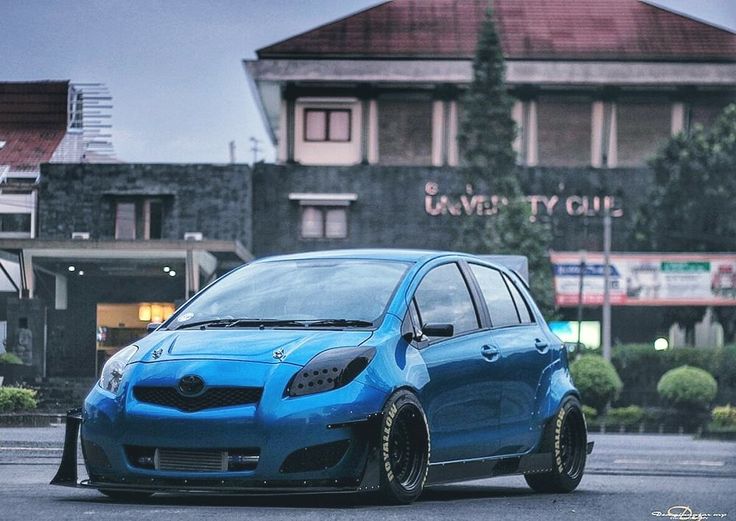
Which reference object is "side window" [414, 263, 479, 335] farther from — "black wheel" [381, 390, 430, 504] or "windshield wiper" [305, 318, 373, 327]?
"black wheel" [381, 390, 430, 504]

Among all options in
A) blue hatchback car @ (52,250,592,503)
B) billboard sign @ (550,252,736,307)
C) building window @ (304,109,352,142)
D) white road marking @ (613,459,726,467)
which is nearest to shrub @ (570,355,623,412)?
billboard sign @ (550,252,736,307)

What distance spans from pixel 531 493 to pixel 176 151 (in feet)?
145

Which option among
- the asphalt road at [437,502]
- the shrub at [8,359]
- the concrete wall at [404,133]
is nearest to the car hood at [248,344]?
the asphalt road at [437,502]

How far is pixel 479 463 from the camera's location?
10430 mm

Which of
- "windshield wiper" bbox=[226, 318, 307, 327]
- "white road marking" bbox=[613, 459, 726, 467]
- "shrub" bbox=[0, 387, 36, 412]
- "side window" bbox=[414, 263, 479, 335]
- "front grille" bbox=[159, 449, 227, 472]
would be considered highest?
"side window" bbox=[414, 263, 479, 335]

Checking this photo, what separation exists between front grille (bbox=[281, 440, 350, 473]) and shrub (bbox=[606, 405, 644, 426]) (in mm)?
32945

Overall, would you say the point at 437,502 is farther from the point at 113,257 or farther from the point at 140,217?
the point at 140,217

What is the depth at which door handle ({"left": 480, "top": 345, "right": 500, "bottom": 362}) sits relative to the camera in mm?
10461

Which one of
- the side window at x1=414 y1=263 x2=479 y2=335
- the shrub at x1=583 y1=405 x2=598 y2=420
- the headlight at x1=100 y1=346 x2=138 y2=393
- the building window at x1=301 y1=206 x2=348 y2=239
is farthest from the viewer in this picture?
the building window at x1=301 y1=206 x2=348 y2=239

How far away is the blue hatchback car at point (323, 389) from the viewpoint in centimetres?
891

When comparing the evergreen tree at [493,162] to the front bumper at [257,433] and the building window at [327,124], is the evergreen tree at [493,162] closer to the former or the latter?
the building window at [327,124]

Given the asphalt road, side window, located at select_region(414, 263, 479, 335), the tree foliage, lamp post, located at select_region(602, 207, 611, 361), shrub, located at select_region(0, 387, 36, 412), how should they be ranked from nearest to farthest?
1. the asphalt road
2. side window, located at select_region(414, 263, 479, 335)
3. shrub, located at select_region(0, 387, 36, 412)
4. lamp post, located at select_region(602, 207, 611, 361)
5. the tree foliage

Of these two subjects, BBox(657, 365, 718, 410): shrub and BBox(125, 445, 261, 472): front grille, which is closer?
BBox(125, 445, 261, 472): front grille

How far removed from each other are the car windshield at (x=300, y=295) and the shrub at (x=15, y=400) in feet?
59.6
